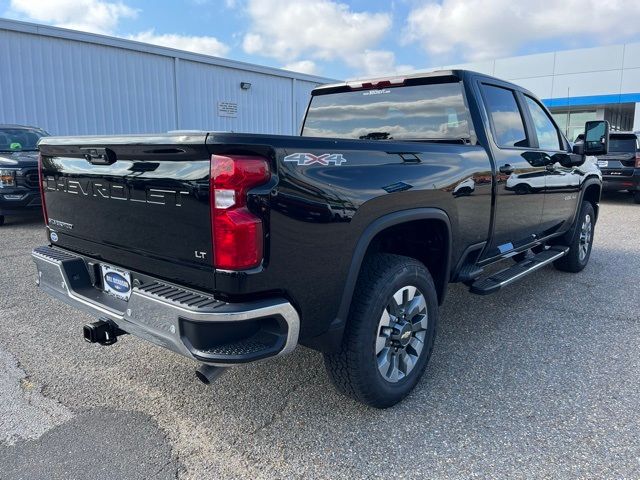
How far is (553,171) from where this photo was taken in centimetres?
458

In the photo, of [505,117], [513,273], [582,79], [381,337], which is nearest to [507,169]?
[505,117]

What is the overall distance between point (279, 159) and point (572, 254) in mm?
4660

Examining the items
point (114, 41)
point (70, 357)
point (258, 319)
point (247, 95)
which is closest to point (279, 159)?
point (258, 319)

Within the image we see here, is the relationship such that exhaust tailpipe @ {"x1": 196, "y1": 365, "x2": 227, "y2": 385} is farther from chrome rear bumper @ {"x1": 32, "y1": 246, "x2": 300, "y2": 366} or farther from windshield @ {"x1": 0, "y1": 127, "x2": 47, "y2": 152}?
windshield @ {"x1": 0, "y1": 127, "x2": 47, "y2": 152}

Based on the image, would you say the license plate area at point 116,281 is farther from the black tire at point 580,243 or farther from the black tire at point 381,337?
the black tire at point 580,243

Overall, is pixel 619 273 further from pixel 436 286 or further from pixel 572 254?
pixel 436 286

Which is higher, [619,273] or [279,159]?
[279,159]

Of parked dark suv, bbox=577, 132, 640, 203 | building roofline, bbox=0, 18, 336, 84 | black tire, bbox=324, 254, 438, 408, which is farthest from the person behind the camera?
parked dark suv, bbox=577, 132, 640, 203

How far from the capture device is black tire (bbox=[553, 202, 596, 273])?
5500 mm

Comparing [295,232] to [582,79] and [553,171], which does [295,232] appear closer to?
[553,171]

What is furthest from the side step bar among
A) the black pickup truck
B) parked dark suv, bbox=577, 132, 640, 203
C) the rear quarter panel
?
parked dark suv, bbox=577, 132, 640, 203

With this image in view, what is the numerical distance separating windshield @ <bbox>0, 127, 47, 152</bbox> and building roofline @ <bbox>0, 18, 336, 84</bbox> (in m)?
3.77

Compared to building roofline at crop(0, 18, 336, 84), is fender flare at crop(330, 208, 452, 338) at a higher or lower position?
lower

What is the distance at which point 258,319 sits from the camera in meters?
2.07
